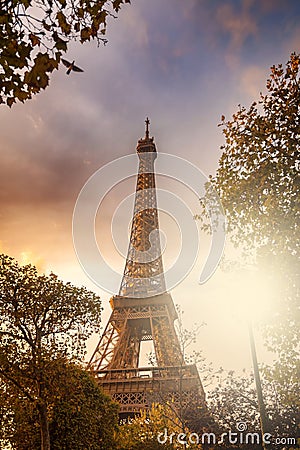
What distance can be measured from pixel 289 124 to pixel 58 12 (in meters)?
6.98

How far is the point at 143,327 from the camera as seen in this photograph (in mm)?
45312

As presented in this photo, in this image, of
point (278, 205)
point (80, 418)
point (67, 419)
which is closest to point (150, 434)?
point (80, 418)

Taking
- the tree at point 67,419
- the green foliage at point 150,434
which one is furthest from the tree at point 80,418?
the green foliage at point 150,434

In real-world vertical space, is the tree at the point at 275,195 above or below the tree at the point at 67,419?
above

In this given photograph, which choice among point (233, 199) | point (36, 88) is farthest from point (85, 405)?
point (36, 88)

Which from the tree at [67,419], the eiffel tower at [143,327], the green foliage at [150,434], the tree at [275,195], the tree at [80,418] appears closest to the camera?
the tree at [275,195]

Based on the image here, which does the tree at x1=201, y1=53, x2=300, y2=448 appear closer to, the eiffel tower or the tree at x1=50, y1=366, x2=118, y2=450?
the tree at x1=50, y1=366, x2=118, y2=450

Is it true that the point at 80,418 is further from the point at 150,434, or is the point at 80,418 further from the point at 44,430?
the point at 150,434

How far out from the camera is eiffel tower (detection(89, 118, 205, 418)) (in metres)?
34.4

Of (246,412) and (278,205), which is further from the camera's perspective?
(246,412)

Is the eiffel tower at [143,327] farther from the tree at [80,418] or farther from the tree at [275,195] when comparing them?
the tree at [275,195]

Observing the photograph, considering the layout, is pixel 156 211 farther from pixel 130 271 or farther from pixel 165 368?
pixel 165 368

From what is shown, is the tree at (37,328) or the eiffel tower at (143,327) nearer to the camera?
the tree at (37,328)

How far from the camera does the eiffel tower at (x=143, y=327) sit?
34438 millimetres
